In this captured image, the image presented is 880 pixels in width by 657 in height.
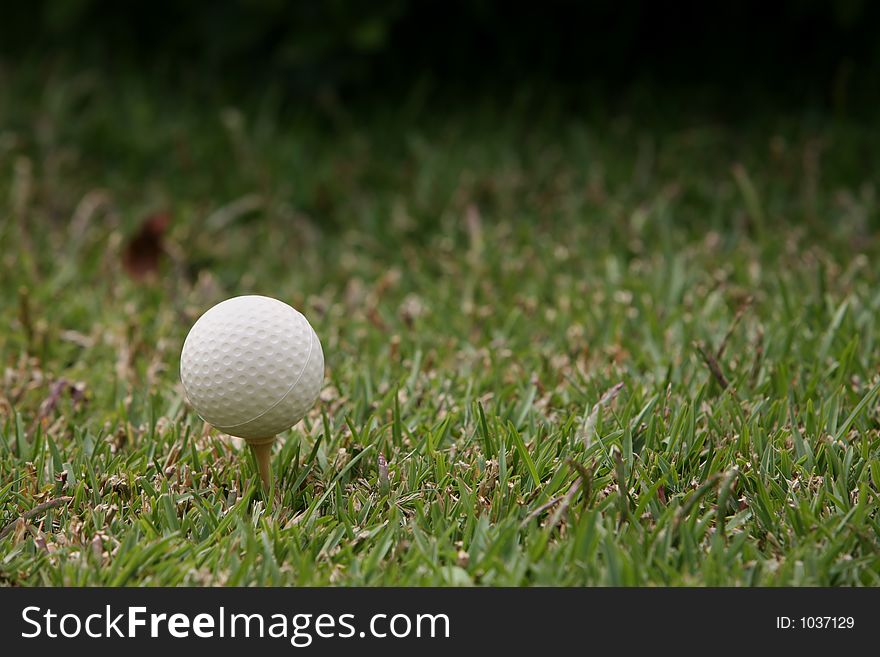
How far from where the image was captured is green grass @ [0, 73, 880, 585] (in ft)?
6.15

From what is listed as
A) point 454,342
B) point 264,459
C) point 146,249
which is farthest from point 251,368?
point 146,249

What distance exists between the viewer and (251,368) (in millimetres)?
1928

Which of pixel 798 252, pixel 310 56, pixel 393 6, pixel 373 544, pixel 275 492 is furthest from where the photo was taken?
pixel 310 56

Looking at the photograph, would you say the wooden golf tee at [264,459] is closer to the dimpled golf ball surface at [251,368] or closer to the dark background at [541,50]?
the dimpled golf ball surface at [251,368]

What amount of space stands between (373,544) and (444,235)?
1.98 metres

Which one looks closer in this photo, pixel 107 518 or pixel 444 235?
pixel 107 518

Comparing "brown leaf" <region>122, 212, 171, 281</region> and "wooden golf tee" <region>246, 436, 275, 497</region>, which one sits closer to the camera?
"wooden golf tee" <region>246, 436, 275, 497</region>

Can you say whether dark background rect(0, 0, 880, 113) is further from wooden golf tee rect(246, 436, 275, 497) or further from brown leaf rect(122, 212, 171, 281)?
wooden golf tee rect(246, 436, 275, 497)

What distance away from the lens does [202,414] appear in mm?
1989

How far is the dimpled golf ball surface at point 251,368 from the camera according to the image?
6.31 ft

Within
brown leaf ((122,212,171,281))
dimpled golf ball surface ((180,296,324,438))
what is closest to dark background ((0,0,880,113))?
brown leaf ((122,212,171,281))

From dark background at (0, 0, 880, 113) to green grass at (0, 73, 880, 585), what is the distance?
0.30m
